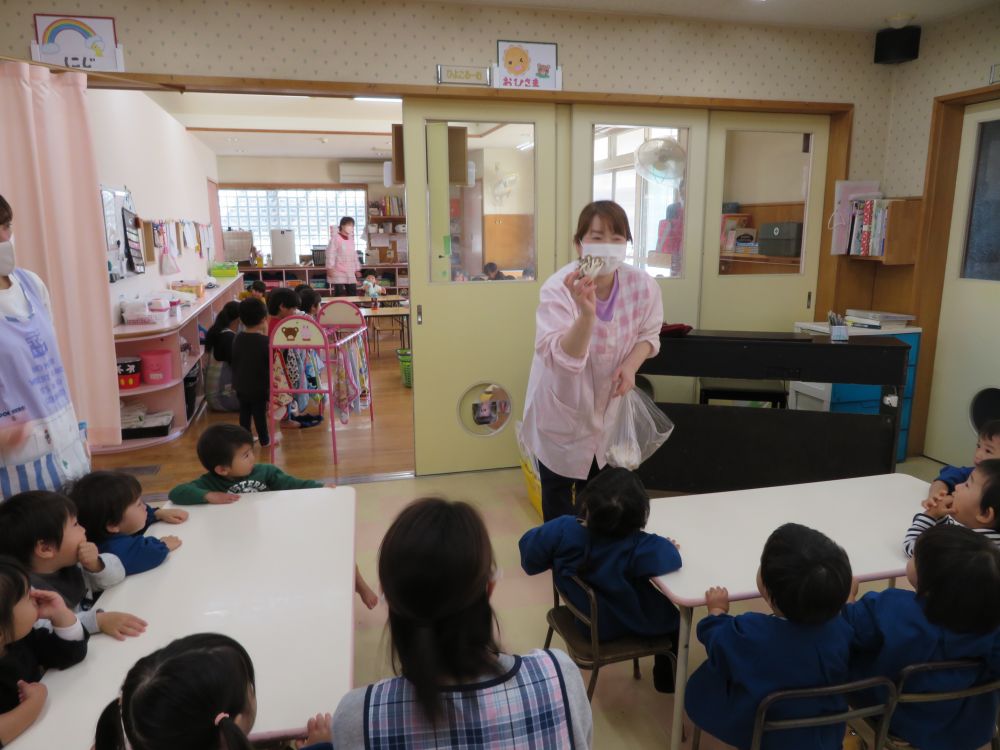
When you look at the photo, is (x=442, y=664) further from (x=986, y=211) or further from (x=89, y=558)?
(x=986, y=211)

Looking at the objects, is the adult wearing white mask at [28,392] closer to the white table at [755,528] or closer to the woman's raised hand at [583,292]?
the woman's raised hand at [583,292]

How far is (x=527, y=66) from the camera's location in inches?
141

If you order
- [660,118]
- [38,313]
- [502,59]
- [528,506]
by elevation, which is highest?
[502,59]

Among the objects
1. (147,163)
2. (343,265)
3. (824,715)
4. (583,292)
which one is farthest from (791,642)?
(343,265)

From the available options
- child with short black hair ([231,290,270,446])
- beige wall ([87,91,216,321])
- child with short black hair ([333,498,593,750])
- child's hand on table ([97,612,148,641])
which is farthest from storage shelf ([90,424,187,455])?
child with short black hair ([333,498,593,750])

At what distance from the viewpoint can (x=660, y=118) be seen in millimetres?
3873

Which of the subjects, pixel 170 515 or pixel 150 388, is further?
pixel 150 388

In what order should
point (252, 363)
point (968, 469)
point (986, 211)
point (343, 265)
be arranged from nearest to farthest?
1. point (968, 469)
2. point (986, 211)
3. point (252, 363)
4. point (343, 265)

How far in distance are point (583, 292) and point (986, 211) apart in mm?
3068

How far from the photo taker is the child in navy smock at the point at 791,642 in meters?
1.35

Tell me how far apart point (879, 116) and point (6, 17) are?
14.8ft

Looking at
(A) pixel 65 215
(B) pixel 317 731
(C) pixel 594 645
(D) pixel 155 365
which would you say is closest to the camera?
(B) pixel 317 731

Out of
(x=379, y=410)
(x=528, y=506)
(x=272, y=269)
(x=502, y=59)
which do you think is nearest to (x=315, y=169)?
(x=272, y=269)

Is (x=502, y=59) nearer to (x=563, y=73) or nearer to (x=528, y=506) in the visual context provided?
(x=563, y=73)
